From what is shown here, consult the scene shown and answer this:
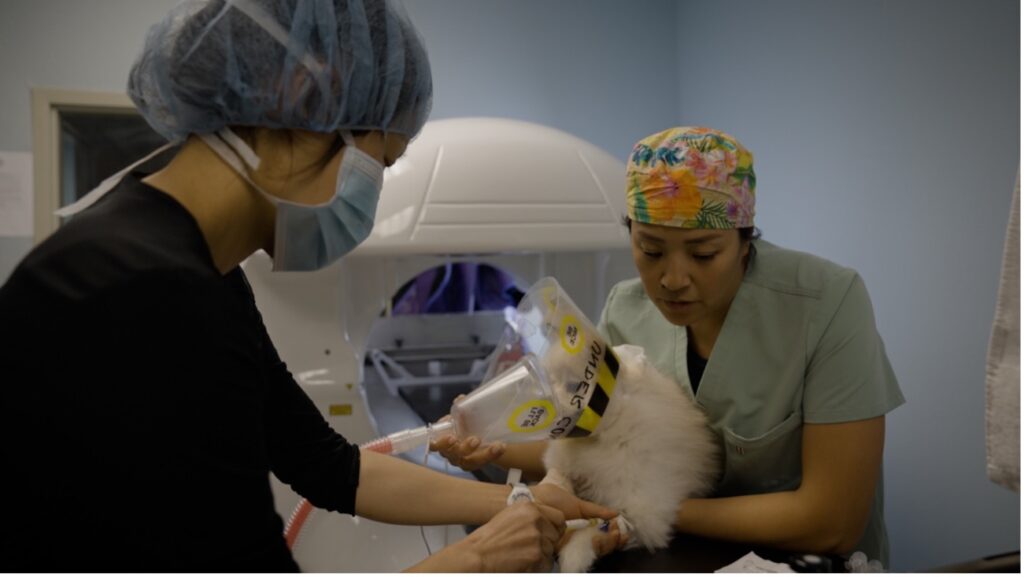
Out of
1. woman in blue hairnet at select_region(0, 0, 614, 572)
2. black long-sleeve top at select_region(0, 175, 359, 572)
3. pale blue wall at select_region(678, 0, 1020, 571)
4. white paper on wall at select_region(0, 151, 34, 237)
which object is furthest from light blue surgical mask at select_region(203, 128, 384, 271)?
white paper on wall at select_region(0, 151, 34, 237)

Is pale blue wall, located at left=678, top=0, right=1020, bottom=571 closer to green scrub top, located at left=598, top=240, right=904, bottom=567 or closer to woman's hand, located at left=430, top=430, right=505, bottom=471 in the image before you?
green scrub top, located at left=598, top=240, right=904, bottom=567

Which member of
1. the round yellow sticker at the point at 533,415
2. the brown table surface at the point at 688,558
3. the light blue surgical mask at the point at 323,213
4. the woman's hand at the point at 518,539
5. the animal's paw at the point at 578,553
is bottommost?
the brown table surface at the point at 688,558

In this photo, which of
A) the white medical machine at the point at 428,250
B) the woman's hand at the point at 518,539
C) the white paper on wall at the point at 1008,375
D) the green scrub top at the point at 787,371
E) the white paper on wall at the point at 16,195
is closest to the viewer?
the white paper on wall at the point at 1008,375

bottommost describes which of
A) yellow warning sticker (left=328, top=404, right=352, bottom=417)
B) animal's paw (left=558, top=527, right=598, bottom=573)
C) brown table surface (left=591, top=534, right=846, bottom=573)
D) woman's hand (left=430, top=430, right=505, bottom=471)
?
brown table surface (left=591, top=534, right=846, bottom=573)

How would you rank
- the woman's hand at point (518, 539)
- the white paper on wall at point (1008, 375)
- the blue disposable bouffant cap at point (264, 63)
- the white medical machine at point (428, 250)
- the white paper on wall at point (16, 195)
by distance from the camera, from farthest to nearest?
the white paper on wall at point (16, 195) < the white medical machine at point (428, 250) < the woman's hand at point (518, 539) < the blue disposable bouffant cap at point (264, 63) < the white paper on wall at point (1008, 375)

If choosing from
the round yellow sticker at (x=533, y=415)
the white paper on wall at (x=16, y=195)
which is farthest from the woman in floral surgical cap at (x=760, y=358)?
the white paper on wall at (x=16, y=195)

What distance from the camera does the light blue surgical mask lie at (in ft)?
2.82

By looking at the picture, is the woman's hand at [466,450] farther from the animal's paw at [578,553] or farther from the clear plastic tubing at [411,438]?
the animal's paw at [578,553]

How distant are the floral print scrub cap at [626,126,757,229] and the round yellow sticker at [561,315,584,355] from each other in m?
0.21

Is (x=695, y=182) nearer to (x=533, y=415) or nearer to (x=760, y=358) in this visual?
(x=760, y=358)

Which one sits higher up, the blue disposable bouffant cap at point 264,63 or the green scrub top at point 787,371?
the blue disposable bouffant cap at point 264,63

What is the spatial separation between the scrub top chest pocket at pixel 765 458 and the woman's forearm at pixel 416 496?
0.40 meters

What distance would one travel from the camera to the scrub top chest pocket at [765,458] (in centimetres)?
118

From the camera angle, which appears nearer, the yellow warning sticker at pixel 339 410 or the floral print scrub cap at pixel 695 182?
the floral print scrub cap at pixel 695 182
